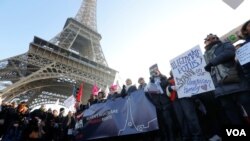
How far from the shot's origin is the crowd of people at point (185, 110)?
328 cm

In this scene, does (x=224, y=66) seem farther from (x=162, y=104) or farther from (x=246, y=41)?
(x=162, y=104)

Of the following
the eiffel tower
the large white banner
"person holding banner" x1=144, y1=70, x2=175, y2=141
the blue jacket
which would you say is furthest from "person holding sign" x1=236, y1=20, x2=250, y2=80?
the eiffel tower

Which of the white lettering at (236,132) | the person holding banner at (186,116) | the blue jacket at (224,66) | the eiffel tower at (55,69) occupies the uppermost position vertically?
the eiffel tower at (55,69)

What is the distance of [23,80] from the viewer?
1838cm

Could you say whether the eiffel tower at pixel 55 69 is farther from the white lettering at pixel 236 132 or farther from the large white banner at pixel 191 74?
the white lettering at pixel 236 132

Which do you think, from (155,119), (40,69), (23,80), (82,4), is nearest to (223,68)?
(155,119)

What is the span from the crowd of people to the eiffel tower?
1206 centimetres

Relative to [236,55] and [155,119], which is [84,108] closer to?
[155,119]

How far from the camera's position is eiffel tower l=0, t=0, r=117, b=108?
1939 centimetres

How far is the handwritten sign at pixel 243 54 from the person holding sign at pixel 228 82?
0.17 meters

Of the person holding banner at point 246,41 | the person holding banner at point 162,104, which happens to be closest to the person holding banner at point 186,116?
the person holding banner at point 162,104

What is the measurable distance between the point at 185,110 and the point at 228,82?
1.19m

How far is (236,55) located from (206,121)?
1.53m

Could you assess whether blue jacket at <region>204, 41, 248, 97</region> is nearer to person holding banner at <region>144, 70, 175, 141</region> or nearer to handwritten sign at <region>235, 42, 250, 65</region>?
handwritten sign at <region>235, 42, 250, 65</region>
